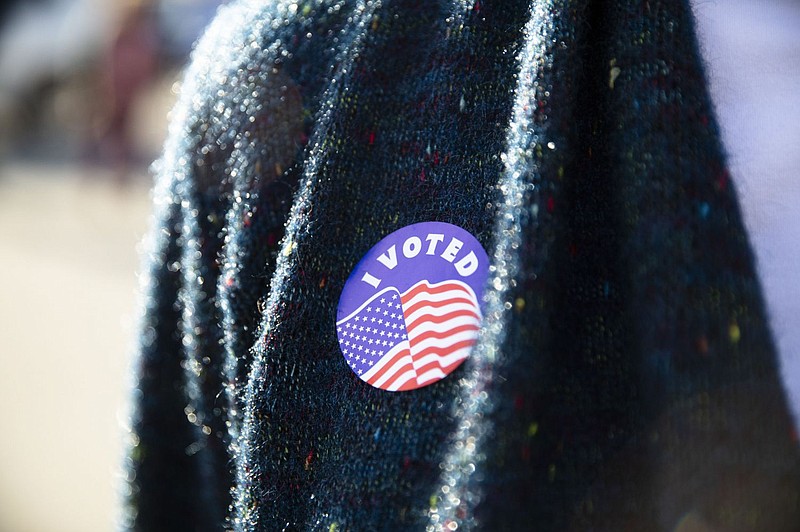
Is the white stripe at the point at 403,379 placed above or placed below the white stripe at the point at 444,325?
below

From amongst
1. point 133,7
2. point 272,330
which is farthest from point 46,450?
point 133,7

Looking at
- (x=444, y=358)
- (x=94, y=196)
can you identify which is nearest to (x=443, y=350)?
(x=444, y=358)

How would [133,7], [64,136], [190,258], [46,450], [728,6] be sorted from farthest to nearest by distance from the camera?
1. [64,136]
2. [133,7]
3. [46,450]
4. [190,258]
5. [728,6]

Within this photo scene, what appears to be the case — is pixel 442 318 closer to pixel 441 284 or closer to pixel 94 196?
pixel 441 284

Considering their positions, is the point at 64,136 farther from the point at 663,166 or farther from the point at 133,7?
the point at 663,166

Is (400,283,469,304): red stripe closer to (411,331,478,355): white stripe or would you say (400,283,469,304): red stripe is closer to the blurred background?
(411,331,478,355): white stripe

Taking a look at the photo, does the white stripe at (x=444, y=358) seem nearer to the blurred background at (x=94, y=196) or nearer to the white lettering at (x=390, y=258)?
the white lettering at (x=390, y=258)

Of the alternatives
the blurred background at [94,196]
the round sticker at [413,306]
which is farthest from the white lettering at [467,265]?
the blurred background at [94,196]
